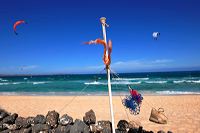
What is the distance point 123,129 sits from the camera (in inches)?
287

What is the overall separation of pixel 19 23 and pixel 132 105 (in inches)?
142

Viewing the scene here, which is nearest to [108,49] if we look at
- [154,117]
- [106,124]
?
[106,124]

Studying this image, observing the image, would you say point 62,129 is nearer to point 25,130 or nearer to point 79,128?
point 79,128

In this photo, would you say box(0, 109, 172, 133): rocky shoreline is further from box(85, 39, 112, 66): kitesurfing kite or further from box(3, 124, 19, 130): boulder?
box(85, 39, 112, 66): kitesurfing kite

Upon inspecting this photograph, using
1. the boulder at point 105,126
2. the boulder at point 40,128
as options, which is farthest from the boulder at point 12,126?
the boulder at point 105,126

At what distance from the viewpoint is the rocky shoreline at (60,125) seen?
705cm

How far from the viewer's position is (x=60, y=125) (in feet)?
24.0

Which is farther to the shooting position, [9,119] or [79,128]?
[9,119]

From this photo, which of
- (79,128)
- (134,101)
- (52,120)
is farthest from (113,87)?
(134,101)

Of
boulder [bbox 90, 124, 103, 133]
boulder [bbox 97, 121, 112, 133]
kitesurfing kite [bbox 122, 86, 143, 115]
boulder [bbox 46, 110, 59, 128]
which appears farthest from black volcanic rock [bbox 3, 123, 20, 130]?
kitesurfing kite [bbox 122, 86, 143, 115]

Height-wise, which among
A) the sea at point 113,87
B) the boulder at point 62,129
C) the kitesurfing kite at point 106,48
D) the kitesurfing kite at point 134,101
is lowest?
the sea at point 113,87

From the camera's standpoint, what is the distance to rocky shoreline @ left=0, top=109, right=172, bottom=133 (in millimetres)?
7052

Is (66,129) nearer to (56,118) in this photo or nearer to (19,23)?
(56,118)

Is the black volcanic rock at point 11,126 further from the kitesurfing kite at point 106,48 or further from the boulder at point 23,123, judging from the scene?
the kitesurfing kite at point 106,48
